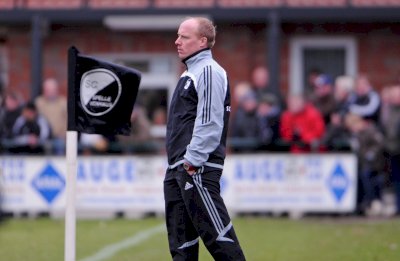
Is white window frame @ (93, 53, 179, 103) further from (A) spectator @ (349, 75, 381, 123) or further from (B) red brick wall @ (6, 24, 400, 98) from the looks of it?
(A) spectator @ (349, 75, 381, 123)

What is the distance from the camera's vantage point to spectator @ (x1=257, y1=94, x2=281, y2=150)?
19.6 m

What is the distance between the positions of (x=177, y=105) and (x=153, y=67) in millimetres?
18640

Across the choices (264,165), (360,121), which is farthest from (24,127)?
(360,121)

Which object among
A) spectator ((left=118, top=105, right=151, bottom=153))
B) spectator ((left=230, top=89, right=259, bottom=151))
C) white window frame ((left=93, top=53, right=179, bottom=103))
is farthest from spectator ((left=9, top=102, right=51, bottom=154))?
white window frame ((left=93, top=53, right=179, bottom=103))

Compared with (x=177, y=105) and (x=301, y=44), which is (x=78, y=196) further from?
(x=177, y=105)

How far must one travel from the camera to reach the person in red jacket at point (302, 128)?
19531 millimetres

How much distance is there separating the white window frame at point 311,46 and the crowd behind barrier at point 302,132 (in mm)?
5364

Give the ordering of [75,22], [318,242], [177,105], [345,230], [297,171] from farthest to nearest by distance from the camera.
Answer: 1. [75,22]
2. [297,171]
3. [345,230]
4. [318,242]
5. [177,105]

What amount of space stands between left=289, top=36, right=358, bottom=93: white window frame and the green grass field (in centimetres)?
816

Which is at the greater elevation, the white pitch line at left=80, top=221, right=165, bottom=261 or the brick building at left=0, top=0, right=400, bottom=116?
the brick building at left=0, top=0, right=400, bottom=116

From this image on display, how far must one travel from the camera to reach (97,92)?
29.1 feet

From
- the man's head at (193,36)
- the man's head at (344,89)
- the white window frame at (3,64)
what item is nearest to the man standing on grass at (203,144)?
the man's head at (193,36)

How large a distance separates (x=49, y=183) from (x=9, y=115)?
198 cm

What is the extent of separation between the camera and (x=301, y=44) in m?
26.8
